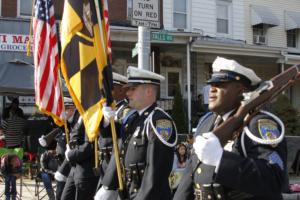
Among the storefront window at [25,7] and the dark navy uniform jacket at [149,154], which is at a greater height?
the storefront window at [25,7]

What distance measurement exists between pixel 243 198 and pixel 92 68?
2.68 m

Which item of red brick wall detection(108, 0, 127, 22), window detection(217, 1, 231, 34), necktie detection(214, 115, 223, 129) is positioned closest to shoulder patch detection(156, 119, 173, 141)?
necktie detection(214, 115, 223, 129)

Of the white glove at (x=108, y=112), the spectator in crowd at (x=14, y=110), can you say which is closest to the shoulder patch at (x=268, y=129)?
the white glove at (x=108, y=112)

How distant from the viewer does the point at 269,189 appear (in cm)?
291

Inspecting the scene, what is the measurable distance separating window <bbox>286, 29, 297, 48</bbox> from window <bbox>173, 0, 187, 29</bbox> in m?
5.92

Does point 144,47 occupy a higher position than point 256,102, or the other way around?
point 144,47

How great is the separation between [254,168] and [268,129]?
0.96 feet

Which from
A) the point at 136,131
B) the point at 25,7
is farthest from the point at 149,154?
the point at 25,7

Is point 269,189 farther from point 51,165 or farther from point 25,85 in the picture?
point 25,85

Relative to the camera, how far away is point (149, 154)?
4.37 metres

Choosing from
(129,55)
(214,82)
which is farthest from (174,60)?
(214,82)

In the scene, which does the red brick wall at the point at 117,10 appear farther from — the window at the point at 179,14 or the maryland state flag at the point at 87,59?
the maryland state flag at the point at 87,59

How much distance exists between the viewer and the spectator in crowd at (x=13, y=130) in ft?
44.8

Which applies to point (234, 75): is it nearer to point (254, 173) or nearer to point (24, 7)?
point (254, 173)
